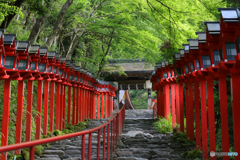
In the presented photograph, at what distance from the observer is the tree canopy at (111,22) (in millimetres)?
8219

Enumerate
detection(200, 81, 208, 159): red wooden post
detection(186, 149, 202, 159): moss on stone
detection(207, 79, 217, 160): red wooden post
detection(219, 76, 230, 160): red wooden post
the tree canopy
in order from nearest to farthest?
detection(219, 76, 230, 160): red wooden post, detection(207, 79, 217, 160): red wooden post, detection(200, 81, 208, 159): red wooden post, detection(186, 149, 202, 159): moss on stone, the tree canopy

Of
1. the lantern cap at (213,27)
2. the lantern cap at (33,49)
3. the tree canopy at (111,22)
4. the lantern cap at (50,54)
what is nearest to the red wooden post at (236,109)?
the lantern cap at (213,27)

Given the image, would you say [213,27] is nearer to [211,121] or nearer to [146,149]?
[211,121]

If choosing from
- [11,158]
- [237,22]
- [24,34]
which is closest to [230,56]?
[237,22]

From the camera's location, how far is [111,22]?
15.2 m

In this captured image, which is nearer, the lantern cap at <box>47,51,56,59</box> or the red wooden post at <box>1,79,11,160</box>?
the red wooden post at <box>1,79,11,160</box>

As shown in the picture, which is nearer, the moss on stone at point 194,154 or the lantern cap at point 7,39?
the lantern cap at point 7,39

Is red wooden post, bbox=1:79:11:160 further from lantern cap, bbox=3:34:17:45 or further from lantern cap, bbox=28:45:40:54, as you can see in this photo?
lantern cap, bbox=28:45:40:54

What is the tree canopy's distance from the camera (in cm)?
822

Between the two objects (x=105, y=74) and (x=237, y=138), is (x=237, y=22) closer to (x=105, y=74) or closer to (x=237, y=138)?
(x=237, y=138)

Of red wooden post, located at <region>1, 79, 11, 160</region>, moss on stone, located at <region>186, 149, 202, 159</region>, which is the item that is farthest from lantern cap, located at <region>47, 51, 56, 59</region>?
moss on stone, located at <region>186, 149, 202, 159</region>

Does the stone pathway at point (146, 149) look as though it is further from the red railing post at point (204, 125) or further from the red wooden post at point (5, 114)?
the red wooden post at point (5, 114)

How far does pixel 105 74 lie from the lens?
1049 inches

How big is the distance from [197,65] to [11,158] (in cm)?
516
